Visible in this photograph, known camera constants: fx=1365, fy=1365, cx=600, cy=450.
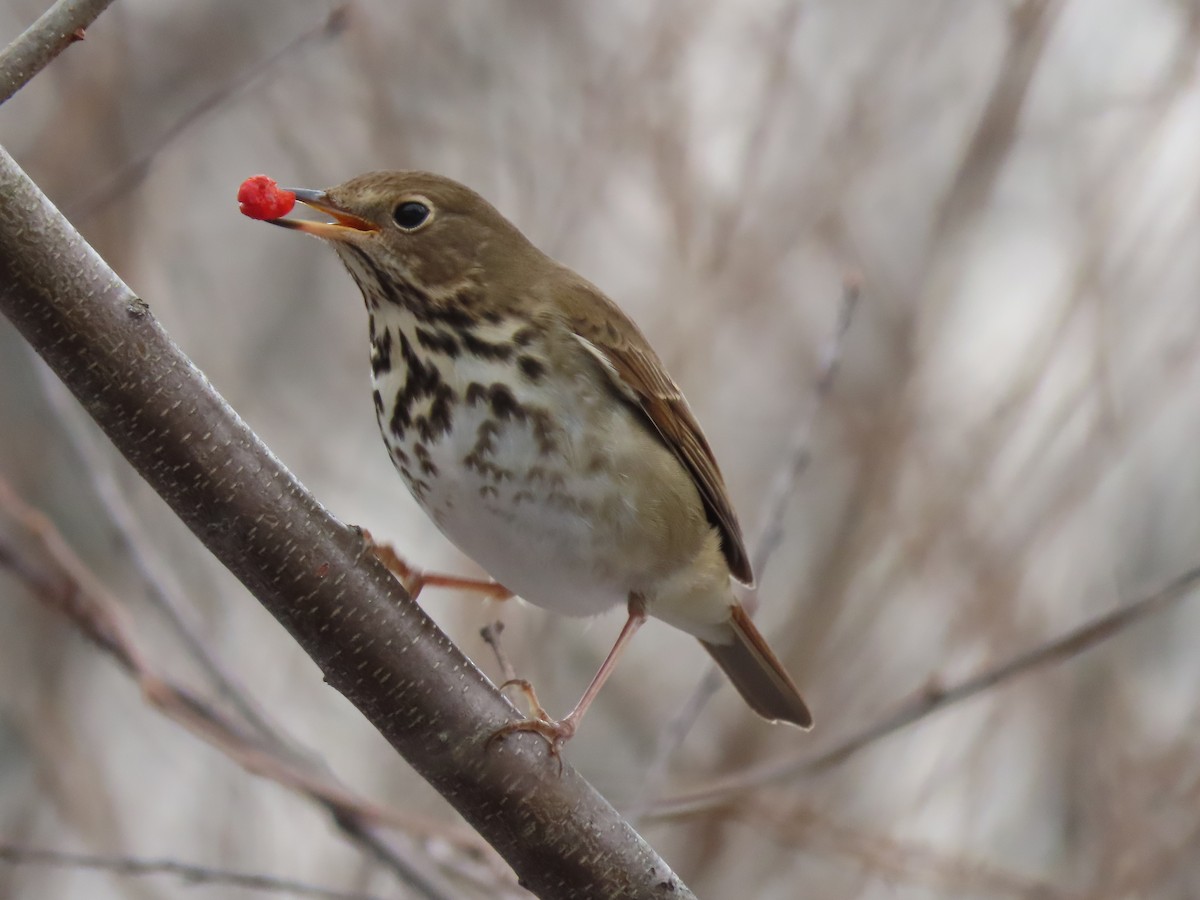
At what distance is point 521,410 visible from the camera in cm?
313

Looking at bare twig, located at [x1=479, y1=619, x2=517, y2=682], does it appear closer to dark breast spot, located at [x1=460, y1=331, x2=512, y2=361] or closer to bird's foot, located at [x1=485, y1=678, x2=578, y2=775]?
bird's foot, located at [x1=485, y1=678, x2=578, y2=775]

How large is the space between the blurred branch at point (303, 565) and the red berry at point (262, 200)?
0.84 meters

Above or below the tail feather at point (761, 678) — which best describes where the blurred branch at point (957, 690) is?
below

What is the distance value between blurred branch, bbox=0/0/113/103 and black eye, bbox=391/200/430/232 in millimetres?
1444

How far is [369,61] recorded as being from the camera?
5.48 m

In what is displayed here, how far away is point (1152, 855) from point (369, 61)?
162 inches

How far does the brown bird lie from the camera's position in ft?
10.3

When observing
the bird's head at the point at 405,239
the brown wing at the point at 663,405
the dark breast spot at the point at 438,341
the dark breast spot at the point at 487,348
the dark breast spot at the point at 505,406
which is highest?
the brown wing at the point at 663,405

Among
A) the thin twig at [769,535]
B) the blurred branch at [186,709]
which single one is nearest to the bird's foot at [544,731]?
the blurred branch at [186,709]

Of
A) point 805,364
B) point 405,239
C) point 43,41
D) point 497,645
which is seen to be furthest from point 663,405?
point 805,364

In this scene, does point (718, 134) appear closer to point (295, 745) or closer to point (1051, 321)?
point (1051, 321)

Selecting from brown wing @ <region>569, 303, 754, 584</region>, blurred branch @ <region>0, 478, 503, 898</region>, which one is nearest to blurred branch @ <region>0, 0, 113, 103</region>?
blurred branch @ <region>0, 478, 503, 898</region>

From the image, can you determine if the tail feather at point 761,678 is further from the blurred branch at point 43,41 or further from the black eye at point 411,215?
the blurred branch at point 43,41

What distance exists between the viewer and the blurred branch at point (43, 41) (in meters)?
1.90
